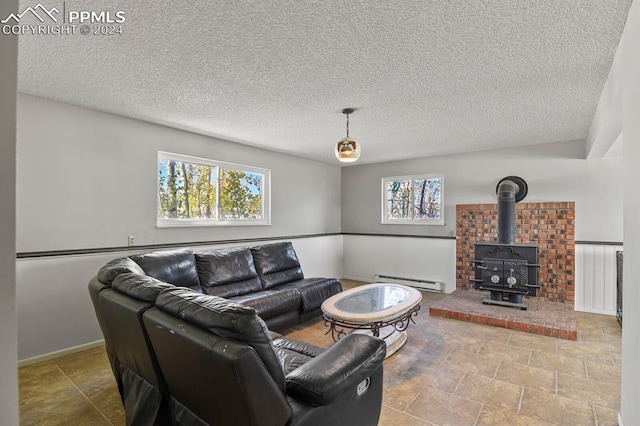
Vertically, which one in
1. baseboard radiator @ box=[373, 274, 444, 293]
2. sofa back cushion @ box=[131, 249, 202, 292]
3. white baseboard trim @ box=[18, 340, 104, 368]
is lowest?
white baseboard trim @ box=[18, 340, 104, 368]

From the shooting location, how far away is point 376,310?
9.73 feet

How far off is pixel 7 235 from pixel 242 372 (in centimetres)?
82

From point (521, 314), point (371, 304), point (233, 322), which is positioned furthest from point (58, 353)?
point (521, 314)

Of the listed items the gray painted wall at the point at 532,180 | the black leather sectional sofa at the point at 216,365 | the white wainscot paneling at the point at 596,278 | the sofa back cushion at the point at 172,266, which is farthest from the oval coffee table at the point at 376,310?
the white wainscot paneling at the point at 596,278

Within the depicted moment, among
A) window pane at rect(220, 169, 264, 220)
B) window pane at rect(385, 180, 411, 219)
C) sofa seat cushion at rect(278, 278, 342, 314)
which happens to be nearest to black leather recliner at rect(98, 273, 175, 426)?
sofa seat cushion at rect(278, 278, 342, 314)

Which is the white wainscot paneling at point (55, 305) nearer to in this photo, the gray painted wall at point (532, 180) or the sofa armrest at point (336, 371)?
the sofa armrest at point (336, 371)

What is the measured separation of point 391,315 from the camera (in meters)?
2.81

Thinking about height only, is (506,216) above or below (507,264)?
above

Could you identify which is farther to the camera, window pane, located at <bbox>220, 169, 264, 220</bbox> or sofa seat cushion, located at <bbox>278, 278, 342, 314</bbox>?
window pane, located at <bbox>220, 169, 264, 220</bbox>

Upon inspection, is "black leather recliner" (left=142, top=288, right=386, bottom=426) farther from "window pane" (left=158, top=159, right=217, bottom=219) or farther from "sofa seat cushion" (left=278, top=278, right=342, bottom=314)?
"window pane" (left=158, top=159, right=217, bottom=219)

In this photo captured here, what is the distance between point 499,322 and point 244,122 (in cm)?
388

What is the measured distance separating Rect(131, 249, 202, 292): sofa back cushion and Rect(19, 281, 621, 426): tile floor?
901 millimetres

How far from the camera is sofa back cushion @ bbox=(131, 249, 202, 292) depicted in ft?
10.2

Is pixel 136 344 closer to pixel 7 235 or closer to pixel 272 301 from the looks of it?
pixel 7 235
